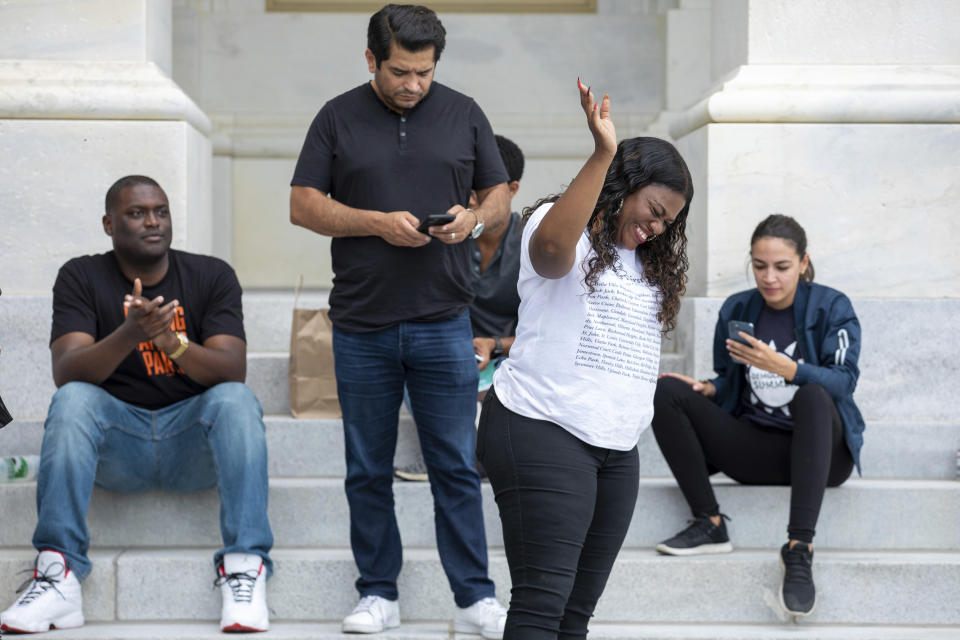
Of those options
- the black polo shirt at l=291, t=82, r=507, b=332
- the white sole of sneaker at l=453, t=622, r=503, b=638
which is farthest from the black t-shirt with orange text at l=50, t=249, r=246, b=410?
the white sole of sneaker at l=453, t=622, r=503, b=638

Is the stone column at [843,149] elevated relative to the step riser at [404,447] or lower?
elevated

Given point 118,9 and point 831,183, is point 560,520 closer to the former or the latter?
point 831,183

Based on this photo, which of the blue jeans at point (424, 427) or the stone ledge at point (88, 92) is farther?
the stone ledge at point (88, 92)

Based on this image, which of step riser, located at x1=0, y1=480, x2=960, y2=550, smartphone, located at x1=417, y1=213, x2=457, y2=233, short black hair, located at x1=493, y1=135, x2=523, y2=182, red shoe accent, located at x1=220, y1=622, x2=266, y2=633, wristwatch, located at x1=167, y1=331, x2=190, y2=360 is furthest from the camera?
short black hair, located at x1=493, y1=135, x2=523, y2=182

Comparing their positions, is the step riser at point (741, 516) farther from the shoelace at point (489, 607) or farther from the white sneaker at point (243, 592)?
the shoelace at point (489, 607)

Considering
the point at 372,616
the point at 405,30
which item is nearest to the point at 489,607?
the point at 372,616

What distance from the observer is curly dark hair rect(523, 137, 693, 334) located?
8.11ft

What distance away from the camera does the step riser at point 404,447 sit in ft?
14.9

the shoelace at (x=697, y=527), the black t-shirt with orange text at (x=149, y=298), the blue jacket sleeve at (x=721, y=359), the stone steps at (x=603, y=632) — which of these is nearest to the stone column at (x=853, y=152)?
the blue jacket sleeve at (x=721, y=359)

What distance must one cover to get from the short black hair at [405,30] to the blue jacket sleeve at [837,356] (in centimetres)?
171

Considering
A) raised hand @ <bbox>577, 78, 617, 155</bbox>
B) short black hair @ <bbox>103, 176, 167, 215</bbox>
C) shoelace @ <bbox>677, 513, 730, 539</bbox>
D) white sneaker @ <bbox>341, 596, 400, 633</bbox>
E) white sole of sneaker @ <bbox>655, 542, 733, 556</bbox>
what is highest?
short black hair @ <bbox>103, 176, 167, 215</bbox>

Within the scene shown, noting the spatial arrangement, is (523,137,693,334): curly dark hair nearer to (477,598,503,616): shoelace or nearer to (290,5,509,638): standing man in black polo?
(290,5,509,638): standing man in black polo

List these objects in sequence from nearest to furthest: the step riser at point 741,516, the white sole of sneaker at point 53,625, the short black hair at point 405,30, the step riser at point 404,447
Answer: the short black hair at point 405,30 → the white sole of sneaker at point 53,625 → the step riser at point 741,516 → the step riser at point 404,447

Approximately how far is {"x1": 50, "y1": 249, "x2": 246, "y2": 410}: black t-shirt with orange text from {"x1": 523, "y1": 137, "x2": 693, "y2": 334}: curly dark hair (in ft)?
6.06
